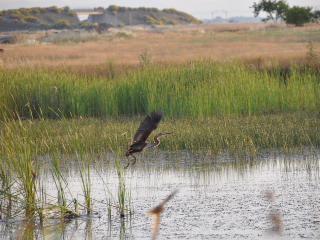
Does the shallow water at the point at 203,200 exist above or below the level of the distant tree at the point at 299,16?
below

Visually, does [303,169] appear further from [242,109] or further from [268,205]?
[242,109]

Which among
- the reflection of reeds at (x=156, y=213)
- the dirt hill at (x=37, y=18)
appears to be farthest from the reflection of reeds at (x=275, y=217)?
the dirt hill at (x=37, y=18)

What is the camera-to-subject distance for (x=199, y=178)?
837 centimetres

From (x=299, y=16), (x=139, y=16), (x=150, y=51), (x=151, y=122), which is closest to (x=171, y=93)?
(x=151, y=122)

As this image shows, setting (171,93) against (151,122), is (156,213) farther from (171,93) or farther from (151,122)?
(171,93)

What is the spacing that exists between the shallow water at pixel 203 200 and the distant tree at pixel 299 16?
59.4 metres

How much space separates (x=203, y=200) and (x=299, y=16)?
62177mm

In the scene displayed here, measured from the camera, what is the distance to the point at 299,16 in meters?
66.4

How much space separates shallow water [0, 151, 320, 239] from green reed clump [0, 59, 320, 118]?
4046mm

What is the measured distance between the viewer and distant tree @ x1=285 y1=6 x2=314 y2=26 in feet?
218

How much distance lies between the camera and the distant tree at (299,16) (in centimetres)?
6644

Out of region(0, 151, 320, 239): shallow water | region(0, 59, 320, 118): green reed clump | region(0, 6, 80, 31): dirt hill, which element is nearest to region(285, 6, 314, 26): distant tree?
region(0, 6, 80, 31): dirt hill

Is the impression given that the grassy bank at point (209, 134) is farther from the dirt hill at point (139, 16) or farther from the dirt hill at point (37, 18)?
the dirt hill at point (139, 16)

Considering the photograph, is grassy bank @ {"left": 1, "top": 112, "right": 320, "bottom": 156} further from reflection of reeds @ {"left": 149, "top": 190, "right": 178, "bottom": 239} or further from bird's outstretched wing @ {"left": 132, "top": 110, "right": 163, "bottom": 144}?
bird's outstretched wing @ {"left": 132, "top": 110, "right": 163, "bottom": 144}
